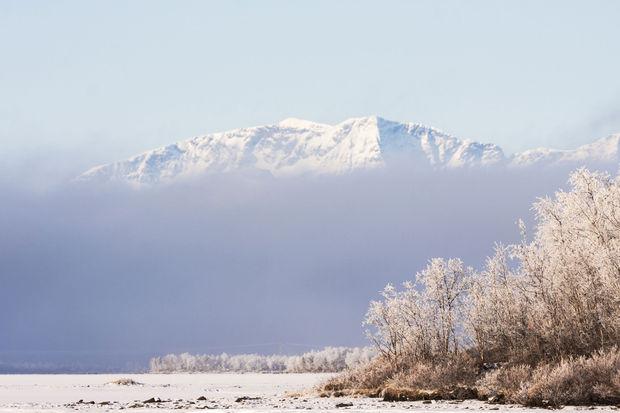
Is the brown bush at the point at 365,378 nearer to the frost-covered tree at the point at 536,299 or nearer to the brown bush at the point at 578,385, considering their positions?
the frost-covered tree at the point at 536,299

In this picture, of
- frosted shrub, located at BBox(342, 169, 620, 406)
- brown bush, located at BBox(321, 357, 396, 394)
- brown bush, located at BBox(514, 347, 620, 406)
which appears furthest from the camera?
brown bush, located at BBox(321, 357, 396, 394)

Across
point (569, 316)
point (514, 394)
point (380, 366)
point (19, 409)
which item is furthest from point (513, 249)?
point (19, 409)

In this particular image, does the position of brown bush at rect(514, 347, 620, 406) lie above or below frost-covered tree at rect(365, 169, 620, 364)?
below

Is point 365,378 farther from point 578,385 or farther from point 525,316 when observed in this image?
point 578,385

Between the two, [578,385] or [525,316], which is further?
[525,316]

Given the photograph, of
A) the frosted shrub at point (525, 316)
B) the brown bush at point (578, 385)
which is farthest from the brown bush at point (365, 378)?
the brown bush at point (578, 385)

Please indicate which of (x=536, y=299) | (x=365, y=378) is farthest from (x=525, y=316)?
(x=365, y=378)

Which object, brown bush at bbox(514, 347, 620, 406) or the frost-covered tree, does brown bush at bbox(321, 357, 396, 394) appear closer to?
the frost-covered tree

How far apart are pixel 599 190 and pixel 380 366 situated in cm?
1983

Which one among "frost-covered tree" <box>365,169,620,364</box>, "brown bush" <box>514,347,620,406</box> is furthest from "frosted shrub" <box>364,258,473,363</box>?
"brown bush" <box>514,347,620,406</box>

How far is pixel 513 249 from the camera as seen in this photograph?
70438 millimetres

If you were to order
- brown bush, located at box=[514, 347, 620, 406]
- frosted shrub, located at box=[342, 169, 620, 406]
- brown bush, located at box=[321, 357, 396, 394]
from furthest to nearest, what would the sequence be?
brown bush, located at box=[321, 357, 396, 394], frosted shrub, located at box=[342, 169, 620, 406], brown bush, located at box=[514, 347, 620, 406]

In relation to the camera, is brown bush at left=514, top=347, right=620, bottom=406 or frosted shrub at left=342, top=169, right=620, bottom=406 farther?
frosted shrub at left=342, top=169, right=620, bottom=406

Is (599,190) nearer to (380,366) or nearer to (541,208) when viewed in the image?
(541,208)
